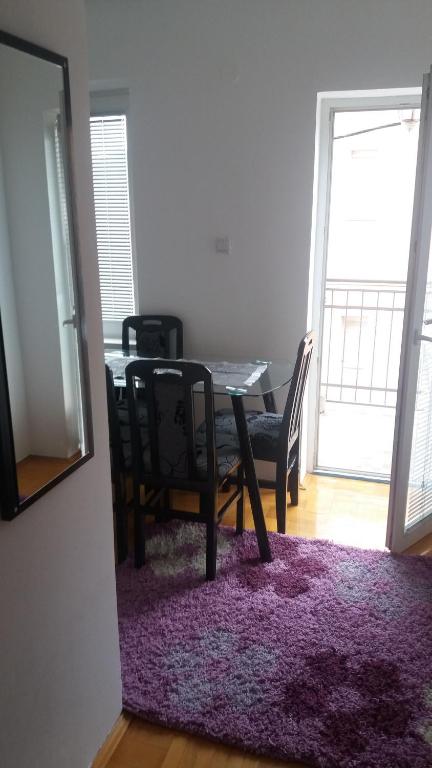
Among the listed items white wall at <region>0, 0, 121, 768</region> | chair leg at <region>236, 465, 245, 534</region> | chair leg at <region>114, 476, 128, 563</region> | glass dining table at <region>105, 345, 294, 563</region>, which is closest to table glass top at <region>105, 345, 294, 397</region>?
glass dining table at <region>105, 345, 294, 563</region>

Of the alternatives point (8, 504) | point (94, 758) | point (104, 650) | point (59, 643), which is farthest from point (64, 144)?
point (94, 758)

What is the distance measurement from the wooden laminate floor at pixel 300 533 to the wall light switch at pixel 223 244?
140 centimetres

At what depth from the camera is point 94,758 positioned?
64.9 inches

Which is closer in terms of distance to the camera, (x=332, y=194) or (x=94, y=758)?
(x=94, y=758)

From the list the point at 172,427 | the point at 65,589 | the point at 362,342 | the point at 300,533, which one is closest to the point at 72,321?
the point at 65,589

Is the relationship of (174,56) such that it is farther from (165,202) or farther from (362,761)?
(362,761)

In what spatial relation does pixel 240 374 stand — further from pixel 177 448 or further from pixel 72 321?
pixel 72 321

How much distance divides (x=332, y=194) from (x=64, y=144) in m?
2.29

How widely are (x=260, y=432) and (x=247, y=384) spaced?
0.33 meters

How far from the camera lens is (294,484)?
3.19 metres

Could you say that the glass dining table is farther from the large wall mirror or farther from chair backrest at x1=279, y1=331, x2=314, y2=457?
the large wall mirror

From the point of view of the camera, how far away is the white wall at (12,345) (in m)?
1.10

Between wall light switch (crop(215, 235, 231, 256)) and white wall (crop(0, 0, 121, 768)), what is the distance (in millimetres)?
1901

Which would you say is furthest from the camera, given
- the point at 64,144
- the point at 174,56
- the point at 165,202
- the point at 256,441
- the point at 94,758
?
the point at 165,202
